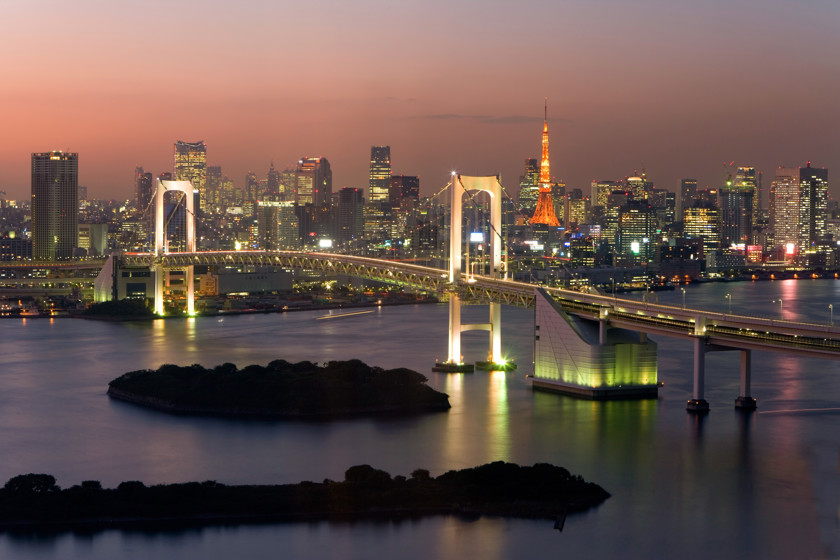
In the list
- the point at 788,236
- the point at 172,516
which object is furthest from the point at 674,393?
the point at 788,236

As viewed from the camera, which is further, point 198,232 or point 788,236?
point 788,236

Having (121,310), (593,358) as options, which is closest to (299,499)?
(593,358)

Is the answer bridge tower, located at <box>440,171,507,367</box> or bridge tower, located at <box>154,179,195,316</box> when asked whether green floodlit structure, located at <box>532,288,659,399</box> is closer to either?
bridge tower, located at <box>440,171,507,367</box>

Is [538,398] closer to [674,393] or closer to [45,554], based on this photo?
[674,393]

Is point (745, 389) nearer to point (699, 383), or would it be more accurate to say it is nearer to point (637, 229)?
point (699, 383)

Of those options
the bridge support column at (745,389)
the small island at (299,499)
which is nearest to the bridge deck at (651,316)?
the bridge support column at (745,389)

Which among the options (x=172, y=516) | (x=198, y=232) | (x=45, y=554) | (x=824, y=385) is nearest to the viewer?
(x=45, y=554)

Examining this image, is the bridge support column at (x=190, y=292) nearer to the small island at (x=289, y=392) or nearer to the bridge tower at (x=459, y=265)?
the bridge tower at (x=459, y=265)
